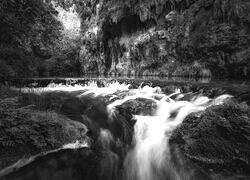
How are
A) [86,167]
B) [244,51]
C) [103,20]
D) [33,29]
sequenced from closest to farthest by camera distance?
[86,167], [33,29], [244,51], [103,20]

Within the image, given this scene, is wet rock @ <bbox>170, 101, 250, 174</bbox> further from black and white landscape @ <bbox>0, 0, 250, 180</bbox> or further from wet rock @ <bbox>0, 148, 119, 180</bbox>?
wet rock @ <bbox>0, 148, 119, 180</bbox>

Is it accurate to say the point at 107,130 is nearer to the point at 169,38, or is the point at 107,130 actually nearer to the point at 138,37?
the point at 169,38

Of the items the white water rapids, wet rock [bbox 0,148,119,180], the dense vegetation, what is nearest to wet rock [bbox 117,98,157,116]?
the white water rapids

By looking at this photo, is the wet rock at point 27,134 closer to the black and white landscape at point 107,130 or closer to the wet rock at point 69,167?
the black and white landscape at point 107,130

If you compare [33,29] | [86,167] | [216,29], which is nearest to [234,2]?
[216,29]

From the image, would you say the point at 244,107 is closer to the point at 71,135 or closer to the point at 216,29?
the point at 71,135

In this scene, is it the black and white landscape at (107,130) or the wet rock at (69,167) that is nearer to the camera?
the wet rock at (69,167)

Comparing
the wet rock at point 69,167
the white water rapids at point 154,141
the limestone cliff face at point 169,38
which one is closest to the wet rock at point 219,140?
the white water rapids at point 154,141

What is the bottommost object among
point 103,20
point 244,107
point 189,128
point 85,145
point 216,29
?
point 85,145

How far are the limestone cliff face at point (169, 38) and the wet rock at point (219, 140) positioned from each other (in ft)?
48.1

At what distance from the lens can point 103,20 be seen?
31.2m

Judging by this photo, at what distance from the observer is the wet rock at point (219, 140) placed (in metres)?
3.70

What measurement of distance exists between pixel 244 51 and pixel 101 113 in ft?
53.2

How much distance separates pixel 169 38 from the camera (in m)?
24.0
